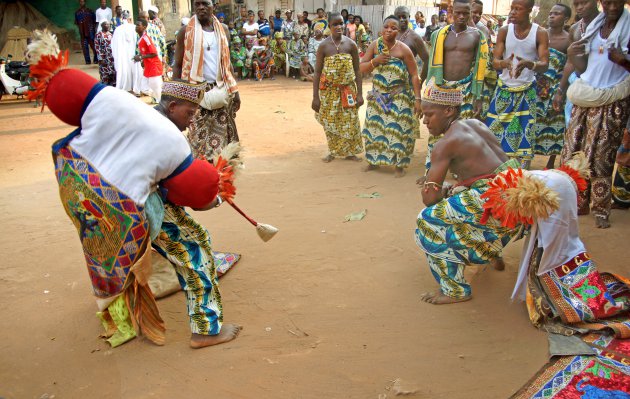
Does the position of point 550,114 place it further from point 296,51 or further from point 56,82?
point 296,51

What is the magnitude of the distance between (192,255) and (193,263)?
0.05 meters

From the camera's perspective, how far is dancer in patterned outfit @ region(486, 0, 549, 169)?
19.9 ft

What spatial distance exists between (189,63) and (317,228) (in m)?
2.36

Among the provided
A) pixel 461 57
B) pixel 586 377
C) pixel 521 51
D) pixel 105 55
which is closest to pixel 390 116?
pixel 461 57

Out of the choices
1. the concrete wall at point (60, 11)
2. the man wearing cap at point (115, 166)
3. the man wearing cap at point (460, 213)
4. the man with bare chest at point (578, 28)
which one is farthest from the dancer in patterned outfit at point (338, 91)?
the concrete wall at point (60, 11)

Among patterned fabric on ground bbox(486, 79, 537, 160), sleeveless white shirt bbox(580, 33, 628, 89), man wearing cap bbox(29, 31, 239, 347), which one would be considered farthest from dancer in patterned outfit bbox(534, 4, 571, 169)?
man wearing cap bbox(29, 31, 239, 347)

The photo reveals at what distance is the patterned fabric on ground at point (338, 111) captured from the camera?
704cm

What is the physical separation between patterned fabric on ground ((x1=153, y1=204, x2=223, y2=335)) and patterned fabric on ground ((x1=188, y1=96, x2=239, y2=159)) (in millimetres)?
3080

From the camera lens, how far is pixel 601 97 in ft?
16.1

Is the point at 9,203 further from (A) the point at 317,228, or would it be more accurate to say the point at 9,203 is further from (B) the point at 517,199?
(B) the point at 517,199

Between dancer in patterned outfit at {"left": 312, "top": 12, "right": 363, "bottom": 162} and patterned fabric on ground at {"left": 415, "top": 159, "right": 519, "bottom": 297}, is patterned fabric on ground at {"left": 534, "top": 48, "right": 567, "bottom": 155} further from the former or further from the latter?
patterned fabric on ground at {"left": 415, "top": 159, "right": 519, "bottom": 297}

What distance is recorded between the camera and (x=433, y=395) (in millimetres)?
2859

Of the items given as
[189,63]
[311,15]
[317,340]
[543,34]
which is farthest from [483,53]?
[311,15]

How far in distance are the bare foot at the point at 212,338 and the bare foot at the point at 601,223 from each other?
12.1ft
